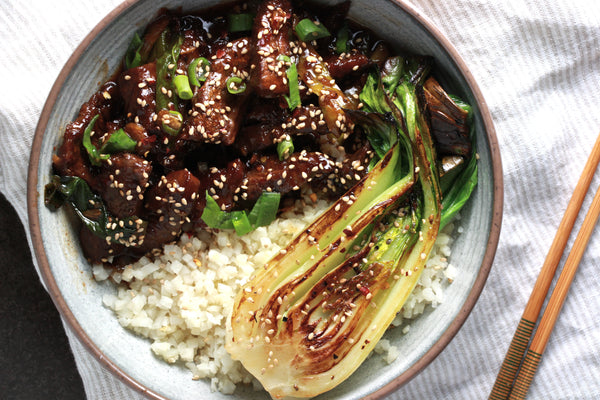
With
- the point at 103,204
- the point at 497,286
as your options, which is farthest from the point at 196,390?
the point at 497,286

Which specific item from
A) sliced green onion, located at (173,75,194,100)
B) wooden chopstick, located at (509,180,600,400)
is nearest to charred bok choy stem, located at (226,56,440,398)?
sliced green onion, located at (173,75,194,100)

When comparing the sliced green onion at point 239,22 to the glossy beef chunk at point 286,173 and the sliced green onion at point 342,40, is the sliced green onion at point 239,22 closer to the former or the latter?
the sliced green onion at point 342,40

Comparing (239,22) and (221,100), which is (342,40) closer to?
(239,22)

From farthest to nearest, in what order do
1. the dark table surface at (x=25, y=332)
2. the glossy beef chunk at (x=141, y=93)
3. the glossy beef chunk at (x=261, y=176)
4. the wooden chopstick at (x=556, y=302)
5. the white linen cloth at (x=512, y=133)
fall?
the dark table surface at (x=25, y=332) → the wooden chopstick at (x=556, y=302) → the white linen cloth at (x=512, y=133) → the glossy beef chunk at (x=261, y=176) → the glossy beef chunk at (x=141, y=93)

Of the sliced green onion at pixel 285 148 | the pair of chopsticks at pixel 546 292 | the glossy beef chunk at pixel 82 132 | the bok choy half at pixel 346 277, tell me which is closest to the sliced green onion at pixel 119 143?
the glossy beef chunk at pixel 82 132

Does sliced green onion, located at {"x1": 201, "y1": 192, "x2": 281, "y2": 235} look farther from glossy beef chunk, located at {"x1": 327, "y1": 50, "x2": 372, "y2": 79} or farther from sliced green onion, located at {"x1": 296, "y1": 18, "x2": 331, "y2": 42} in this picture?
sliced green onion, located at {"x1": 296, "y1": 18, "x2": 331, "y2": 42}

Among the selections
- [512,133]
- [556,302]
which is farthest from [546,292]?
[512,133]

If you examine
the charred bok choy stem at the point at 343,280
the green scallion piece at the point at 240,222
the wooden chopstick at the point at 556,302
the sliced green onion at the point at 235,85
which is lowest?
the wooden chopstick at the point at 556,302

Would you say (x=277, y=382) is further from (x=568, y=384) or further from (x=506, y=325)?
(x=568, y=384)
